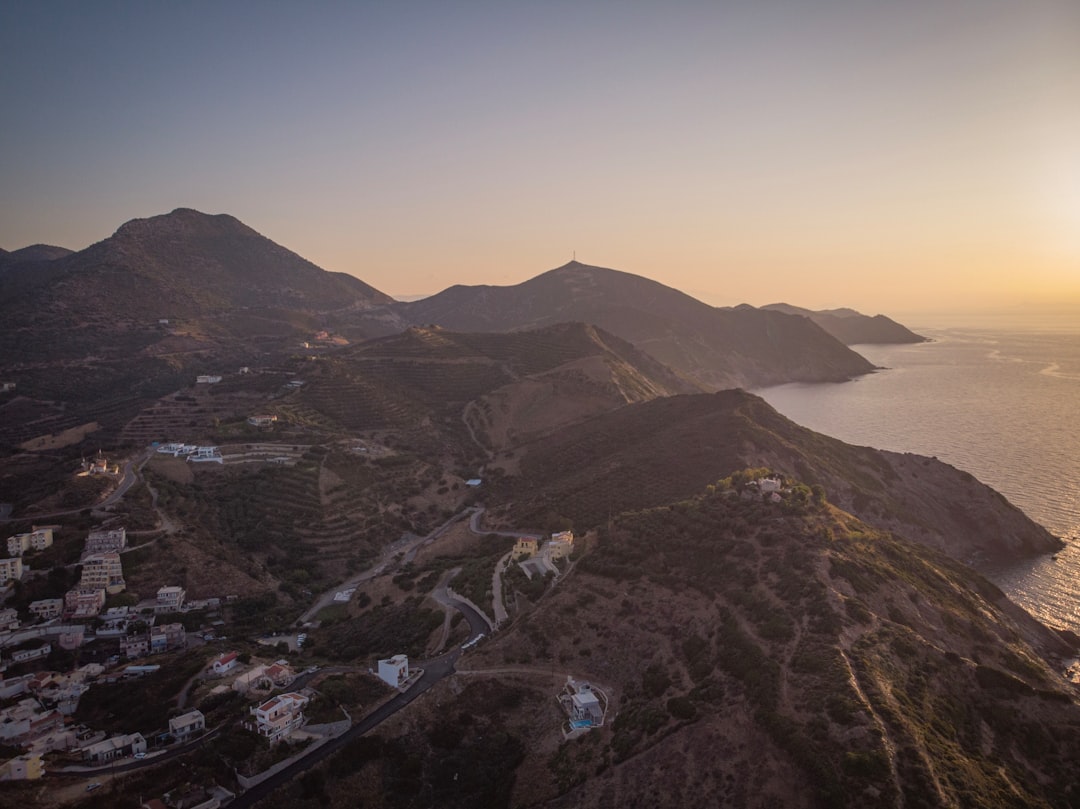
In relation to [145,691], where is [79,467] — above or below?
above

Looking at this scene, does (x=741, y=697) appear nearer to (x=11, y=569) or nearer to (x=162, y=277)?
(x=11, y=569)

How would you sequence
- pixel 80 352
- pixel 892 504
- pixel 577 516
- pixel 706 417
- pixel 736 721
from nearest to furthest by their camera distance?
1. pixel 736 721
2. pixel 577 516
3. pixel 892 504
4. pixel 706 417
5. pixel 80 352

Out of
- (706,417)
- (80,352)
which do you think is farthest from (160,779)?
(80,352)

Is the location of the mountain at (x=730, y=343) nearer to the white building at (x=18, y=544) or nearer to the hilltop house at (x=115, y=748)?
the white building at (x=18, y=544)

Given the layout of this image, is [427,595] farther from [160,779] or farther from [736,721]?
[736,721]

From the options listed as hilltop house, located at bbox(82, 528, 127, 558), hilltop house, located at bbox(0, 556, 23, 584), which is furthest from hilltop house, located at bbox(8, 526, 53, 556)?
hilltop house, located at bbox(82, 528, 127, 558)

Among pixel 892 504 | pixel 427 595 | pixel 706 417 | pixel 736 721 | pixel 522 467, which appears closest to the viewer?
pixel 736 721

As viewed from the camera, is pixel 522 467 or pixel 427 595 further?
pixel 522 467

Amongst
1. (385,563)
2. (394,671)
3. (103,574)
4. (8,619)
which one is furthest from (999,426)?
(8,619)
